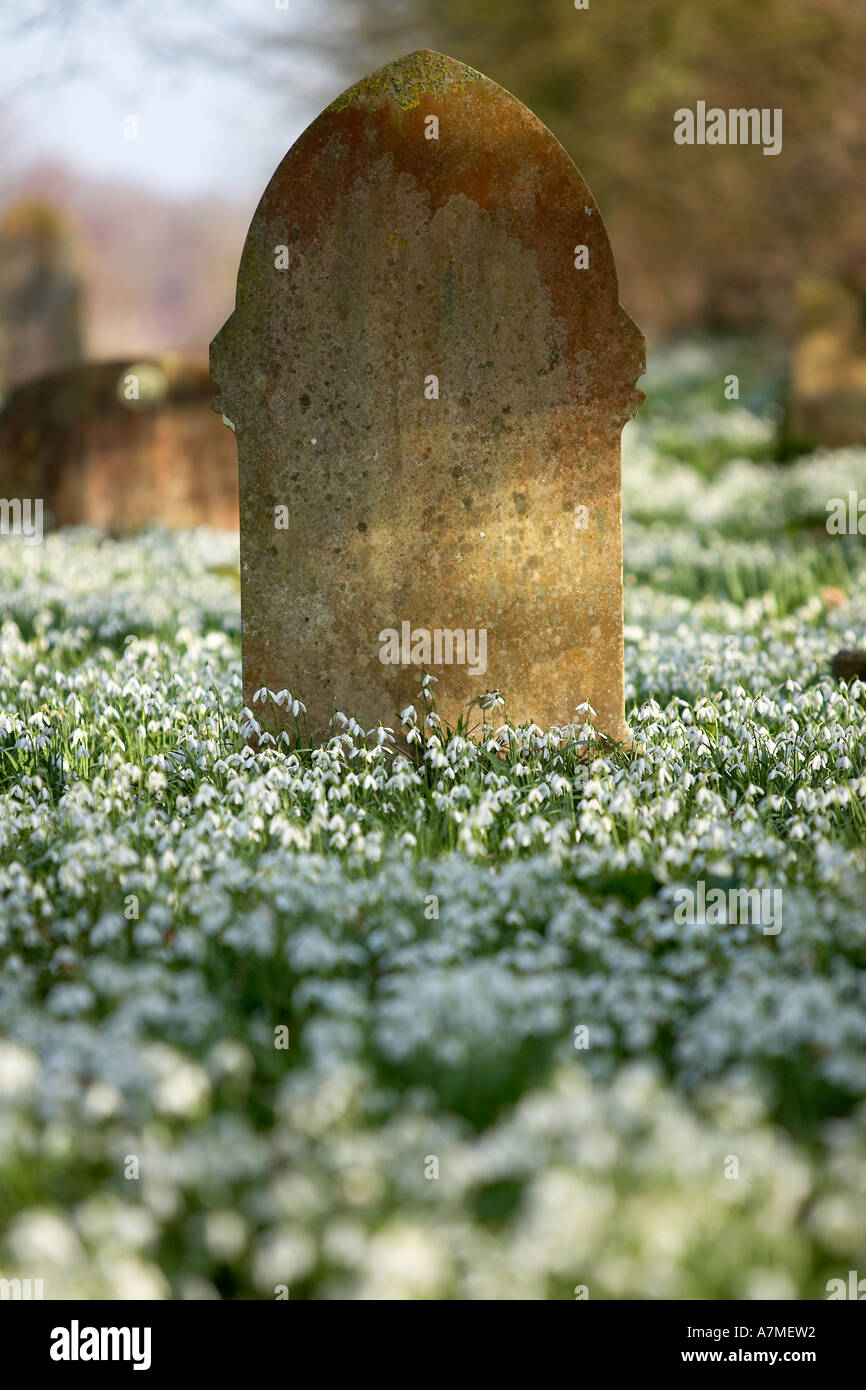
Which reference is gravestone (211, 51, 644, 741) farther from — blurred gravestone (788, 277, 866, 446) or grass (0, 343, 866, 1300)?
blurred gravestone (788, 277, 866, 446)

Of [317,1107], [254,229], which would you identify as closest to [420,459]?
[254,229]

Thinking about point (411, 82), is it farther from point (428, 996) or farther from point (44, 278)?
point (44, 278)

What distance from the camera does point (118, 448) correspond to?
419 inches

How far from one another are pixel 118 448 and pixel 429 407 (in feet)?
20.6

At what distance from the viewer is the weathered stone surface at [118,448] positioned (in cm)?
1059

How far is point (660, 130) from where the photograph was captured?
2270cm

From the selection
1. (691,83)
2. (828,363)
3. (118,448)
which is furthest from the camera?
(691,83)

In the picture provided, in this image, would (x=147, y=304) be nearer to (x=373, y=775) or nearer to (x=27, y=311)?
(x=27, y=311)

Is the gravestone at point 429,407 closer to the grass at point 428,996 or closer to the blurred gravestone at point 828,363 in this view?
the grass at point 428,996

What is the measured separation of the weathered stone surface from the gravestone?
19.1ft

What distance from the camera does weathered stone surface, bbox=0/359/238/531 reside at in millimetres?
10594

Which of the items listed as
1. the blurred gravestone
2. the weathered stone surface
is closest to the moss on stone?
the weathered stone surface

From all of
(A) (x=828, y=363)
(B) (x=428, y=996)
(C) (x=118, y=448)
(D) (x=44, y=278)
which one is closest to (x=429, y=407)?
(B) (x=428, y=996)
